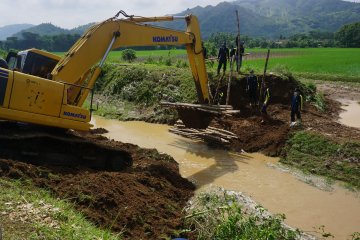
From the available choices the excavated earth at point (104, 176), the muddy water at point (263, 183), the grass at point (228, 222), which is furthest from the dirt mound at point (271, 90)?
the grass at point (228, 222)

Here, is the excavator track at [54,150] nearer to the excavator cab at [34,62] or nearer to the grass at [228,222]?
the excavator cab at [34,62]

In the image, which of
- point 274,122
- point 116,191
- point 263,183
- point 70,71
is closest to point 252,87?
point 274,122

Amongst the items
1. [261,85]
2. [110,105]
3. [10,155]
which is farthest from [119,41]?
[110,105]

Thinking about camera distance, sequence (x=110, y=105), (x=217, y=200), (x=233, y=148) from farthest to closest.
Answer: (x=110, y=105), (x=233, y=148), (x=217, y=200)

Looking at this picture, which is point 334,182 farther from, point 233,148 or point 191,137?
point 191,137

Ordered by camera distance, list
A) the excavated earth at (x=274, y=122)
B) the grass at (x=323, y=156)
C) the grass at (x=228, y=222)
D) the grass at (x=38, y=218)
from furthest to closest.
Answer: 1. the excavated earth at (x=274, y=122)
2. the grass at (x=323, y=156)
3. the grass at (x=228, y=222)
4. the grass at (x=38, y=218)

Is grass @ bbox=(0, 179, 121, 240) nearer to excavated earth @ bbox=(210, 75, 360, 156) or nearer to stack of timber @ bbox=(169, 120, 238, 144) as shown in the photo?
stack of timber @ bbox=(169, 120, 238, 144)

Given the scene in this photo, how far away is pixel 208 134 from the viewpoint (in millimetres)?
A: 14586

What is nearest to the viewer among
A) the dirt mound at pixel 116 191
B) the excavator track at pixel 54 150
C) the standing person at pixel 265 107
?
the dirt mound at pixel 116 191

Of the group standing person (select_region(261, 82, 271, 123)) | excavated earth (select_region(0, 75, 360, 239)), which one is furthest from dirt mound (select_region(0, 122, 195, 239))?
standing person (select_region(261, 82, 271, 123))

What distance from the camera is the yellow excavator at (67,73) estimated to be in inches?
348

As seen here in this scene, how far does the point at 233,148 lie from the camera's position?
1452 centimetres

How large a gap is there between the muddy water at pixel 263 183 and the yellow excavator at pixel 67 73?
3888 millimetres

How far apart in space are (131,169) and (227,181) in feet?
9.42
